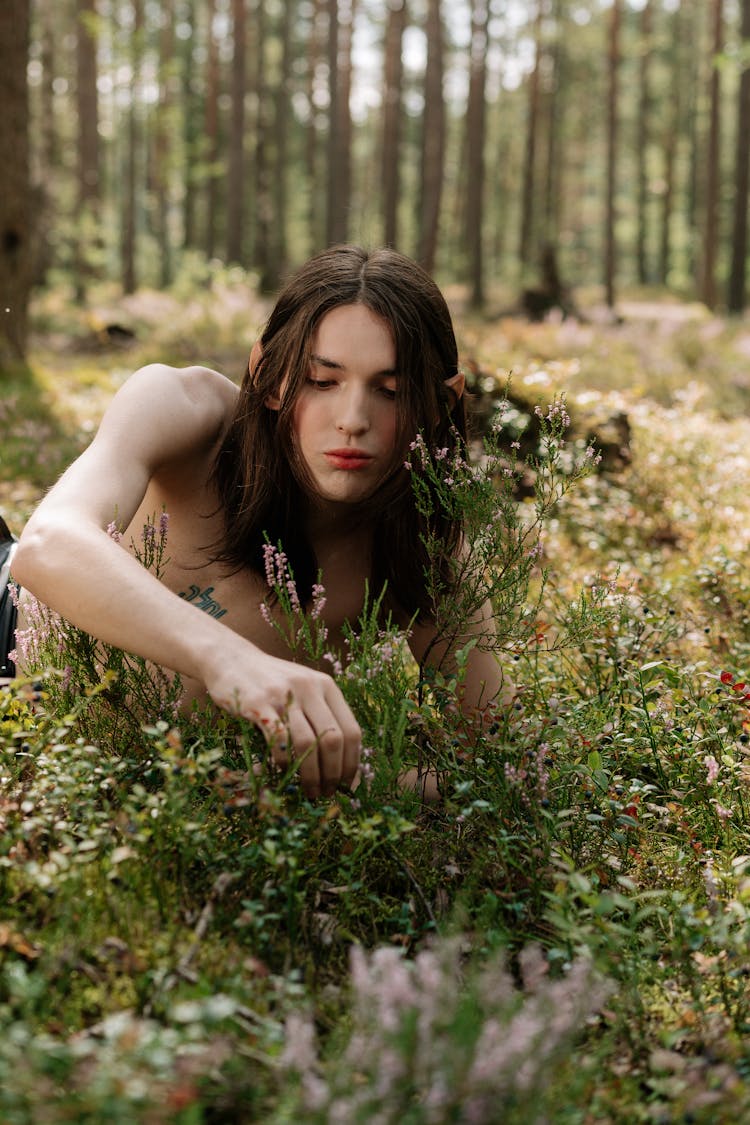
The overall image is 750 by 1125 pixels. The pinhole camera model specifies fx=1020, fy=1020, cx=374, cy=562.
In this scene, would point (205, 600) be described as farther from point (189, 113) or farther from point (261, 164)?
point (189, 113)

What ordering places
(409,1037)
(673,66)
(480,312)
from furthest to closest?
(673,66)
(480,312)
(409,1037)

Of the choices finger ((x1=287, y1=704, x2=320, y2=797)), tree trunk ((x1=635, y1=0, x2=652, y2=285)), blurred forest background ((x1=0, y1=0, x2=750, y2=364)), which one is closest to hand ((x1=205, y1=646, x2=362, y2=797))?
finger ((x1=287, y1=704, x2=320, y2=797))

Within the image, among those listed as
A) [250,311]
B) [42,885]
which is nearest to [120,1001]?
[42,885]

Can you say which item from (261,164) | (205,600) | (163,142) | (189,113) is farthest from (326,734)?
(189,113)

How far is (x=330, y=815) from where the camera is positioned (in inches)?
77.8

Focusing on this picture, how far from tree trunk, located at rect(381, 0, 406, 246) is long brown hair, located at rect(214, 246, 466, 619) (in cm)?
2322

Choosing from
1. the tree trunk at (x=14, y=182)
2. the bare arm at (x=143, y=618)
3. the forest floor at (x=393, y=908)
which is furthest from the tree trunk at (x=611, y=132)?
the bare arm at (x=143, y=618)

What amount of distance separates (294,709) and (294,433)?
1.18 metres

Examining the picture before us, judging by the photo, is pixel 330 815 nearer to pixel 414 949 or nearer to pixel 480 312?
pixel 414 949

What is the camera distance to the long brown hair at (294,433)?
2959mm

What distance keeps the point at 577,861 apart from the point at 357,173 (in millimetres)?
60599

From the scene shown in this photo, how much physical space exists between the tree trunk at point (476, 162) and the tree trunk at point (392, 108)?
75.4 inches

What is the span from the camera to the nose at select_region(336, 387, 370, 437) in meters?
2.81

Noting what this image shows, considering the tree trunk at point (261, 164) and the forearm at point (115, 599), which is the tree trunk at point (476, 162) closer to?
the tree trunk at point (261, 164)
